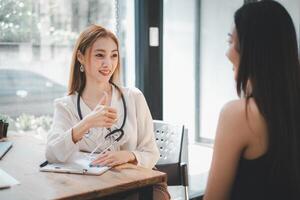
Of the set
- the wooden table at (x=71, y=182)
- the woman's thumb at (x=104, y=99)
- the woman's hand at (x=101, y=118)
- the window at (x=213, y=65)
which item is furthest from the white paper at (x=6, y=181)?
the window at (x=213, y=65)

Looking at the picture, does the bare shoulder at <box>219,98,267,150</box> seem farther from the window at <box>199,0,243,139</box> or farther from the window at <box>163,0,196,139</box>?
the window at <box>199,0,243,139</box>

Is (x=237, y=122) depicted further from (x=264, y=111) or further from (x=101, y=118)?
(x=101, y=118)

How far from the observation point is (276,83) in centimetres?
103

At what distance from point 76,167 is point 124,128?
39 centimetres

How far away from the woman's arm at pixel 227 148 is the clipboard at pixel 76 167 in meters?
0.53

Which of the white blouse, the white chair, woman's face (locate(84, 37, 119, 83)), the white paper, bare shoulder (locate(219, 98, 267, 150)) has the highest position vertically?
woman's face (locate(84, 37, 119, 83))

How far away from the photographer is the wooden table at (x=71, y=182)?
128cm

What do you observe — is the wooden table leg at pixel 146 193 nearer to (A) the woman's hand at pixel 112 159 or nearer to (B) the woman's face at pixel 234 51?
(A) the woman's hand at pixel 112 159

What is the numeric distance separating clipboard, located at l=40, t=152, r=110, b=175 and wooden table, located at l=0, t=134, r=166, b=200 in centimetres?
2

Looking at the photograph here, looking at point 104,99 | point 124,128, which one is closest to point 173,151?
point 124,128

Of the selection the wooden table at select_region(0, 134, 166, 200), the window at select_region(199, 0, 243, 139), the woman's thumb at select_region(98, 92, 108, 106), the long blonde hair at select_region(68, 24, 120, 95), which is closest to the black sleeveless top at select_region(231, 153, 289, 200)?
the wooden table at select_region(0, 134, 166, 200)

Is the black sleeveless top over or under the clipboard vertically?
over

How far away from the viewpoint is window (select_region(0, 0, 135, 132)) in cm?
241

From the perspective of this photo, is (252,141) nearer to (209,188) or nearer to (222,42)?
(209,188)
